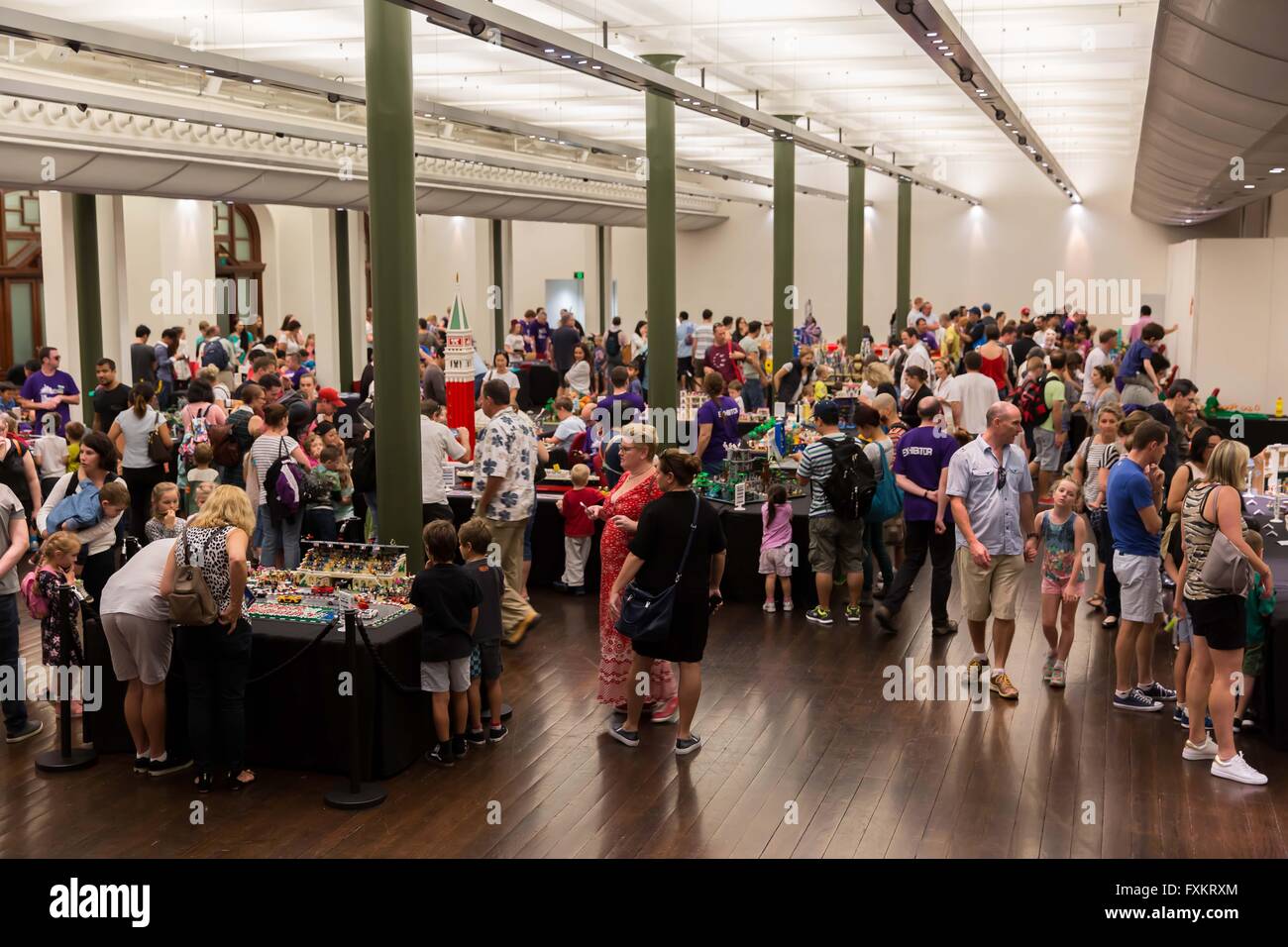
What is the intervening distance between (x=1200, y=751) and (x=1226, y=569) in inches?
42.7

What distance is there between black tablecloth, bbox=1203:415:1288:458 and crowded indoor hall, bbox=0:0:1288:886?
0.11m

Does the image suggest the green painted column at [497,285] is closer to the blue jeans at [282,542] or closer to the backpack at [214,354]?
the backpack at [214,354]

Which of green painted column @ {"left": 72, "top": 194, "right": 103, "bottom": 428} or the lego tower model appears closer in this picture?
the lego tower model

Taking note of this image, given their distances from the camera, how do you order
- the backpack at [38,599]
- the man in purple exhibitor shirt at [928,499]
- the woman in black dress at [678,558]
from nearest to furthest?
the woman in black dress at [678,558] < the backpack at [38,599] < the man in purple exhibitor shirt at [928,499]

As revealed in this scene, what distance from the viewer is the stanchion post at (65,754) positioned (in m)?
6.23

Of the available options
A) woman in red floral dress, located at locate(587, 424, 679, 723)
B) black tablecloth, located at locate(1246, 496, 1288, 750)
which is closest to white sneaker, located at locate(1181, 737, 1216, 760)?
black tablecloth, located at locate(1246, 496, 1288, 750)

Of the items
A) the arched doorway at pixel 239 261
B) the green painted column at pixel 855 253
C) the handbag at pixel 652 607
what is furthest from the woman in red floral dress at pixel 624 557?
the arched doorway at pixel 239 261

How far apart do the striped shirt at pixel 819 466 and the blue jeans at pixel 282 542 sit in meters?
3.39

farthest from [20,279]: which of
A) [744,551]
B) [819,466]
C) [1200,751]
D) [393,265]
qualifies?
[1200,751]

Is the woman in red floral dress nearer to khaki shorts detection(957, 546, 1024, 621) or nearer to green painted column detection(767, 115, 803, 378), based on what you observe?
khaki shorts detection(957, 546, 1024, 621)

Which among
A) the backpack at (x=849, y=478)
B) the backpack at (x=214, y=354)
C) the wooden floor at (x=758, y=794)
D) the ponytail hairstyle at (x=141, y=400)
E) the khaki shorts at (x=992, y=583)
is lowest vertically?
the wooden floor at (x=758, y=794)

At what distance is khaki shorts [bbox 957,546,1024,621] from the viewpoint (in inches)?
279

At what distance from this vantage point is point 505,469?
8062mm

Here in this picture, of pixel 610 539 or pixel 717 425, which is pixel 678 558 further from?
pixel 717 425
